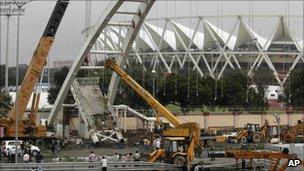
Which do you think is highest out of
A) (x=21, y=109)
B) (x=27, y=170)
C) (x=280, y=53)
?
(x=280, y=53)

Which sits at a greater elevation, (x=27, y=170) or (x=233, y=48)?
(x=233, y=48)

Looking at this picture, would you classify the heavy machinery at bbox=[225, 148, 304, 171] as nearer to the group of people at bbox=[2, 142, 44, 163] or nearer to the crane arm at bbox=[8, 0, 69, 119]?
the group of people at bbox=[2, 142, 44, 163]

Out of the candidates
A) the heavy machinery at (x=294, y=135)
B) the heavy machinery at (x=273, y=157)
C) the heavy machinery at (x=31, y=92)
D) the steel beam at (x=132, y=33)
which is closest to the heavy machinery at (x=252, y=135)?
the heavy machinery at (x=294, y=135)

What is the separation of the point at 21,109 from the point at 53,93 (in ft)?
144

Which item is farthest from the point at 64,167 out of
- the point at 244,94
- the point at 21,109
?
the point at 244,94

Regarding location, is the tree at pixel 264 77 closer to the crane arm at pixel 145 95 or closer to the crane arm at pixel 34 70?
the crane arm at pixel 145 95

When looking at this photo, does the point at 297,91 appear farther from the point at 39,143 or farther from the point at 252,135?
the point at 39,143

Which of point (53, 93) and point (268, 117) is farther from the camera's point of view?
point (53, 93)

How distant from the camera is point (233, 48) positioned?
445ft

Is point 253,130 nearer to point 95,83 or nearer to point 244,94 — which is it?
point 95,83

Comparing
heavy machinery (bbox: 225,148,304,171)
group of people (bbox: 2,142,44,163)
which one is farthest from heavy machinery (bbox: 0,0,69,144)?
heavy machinery (bbox: 225,148,304,171)

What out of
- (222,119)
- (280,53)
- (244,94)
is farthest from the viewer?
(280,53)

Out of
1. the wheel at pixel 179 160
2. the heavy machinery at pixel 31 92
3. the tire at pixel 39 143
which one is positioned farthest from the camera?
the tire at pixel 39 143

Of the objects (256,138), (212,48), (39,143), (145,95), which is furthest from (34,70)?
(212,48)
